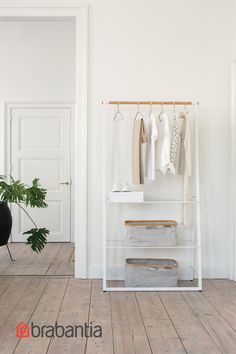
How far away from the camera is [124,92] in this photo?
406cm

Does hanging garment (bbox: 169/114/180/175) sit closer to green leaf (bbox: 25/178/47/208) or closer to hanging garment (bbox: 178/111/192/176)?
hanging garment (bbox: 178/111/192/176)

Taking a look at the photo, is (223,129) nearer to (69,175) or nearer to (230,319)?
(230,319)

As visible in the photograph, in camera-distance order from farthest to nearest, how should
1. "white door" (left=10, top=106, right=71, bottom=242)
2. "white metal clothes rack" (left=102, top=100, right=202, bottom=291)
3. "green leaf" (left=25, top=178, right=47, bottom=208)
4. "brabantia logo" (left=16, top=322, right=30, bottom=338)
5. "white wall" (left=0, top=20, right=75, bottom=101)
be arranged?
"white door" (left=10, top=106, right=71, bottom=242) < "white wall" (left=0, top=20, right=75, bottom=101) < "green leaf" (left=25, top=178, right=47, bottom=208) < "white metal clothes rack" (left=102, top=100, right=202, bottom=291) < "brabantia logo" (left=16, top=322, right=30, bottom=338)

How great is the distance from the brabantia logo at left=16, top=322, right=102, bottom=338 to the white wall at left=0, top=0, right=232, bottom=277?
1.28m

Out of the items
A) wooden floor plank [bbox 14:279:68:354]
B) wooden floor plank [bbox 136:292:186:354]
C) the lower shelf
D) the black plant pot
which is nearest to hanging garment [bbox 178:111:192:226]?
the lower shelf

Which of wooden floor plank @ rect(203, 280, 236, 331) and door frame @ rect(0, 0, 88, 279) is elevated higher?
door frame @ rect(0, 0, 88, 279)

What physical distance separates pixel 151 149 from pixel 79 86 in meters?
0.96

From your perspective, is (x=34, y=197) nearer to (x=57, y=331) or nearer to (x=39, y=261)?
(x=39, y=261)

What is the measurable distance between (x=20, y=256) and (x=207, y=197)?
2.46 metres

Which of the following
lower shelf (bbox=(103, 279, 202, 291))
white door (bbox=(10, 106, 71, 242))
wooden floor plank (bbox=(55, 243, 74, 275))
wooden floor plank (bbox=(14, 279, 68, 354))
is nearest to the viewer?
wooden floor plank (bbox=(14, 279, 68, 354))

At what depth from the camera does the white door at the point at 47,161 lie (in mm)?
6246

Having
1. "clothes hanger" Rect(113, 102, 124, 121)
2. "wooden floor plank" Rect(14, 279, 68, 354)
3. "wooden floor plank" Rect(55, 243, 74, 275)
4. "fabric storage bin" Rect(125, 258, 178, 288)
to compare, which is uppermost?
"clothes hanger" Rect(113, 102, 124, 121)

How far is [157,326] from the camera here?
9.25 feet

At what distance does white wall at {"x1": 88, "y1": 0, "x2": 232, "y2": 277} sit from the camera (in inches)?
160
